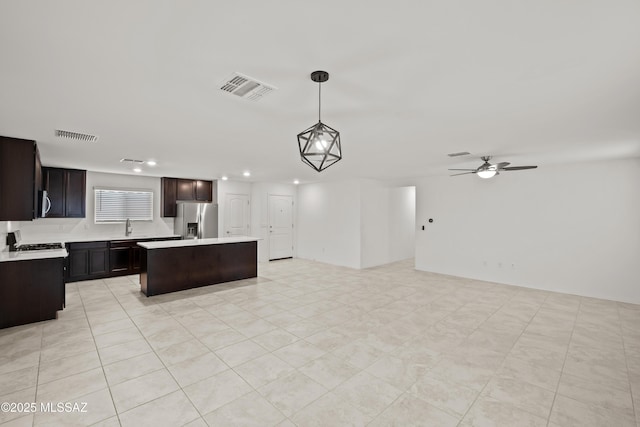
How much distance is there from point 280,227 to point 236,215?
1452mm

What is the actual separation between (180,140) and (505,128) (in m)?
4.05

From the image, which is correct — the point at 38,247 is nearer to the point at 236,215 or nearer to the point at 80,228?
the point at 80,228

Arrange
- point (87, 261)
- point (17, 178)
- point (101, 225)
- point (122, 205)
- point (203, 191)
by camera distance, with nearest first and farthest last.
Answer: point (17, 178) → point (87, 261) → point (101, 225) → point (122, 205) → point (203, 191)

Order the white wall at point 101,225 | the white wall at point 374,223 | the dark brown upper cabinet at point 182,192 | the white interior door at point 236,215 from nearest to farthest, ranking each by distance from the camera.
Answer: the white wall at point 101,225 < the dark brown upper cabinet at point 182,192 < the white wall at point 374,223 < the white interior door at point 236,215

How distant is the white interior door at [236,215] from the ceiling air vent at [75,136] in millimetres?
4412

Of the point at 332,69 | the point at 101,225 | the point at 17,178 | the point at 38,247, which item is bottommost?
the point at 38,247

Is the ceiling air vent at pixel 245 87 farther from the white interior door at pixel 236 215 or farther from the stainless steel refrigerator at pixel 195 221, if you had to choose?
the white interior door at pixel 236 215

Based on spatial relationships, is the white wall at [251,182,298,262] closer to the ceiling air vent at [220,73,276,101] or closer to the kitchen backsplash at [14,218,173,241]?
the kitchen backsplash at [14,218,173,241]

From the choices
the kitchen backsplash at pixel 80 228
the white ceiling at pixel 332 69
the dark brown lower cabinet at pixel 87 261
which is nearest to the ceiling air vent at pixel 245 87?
the white ceiling at pixel 332 69

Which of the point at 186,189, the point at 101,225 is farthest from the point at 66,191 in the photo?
the point at 186,189

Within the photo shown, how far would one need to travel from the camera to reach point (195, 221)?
7.48m

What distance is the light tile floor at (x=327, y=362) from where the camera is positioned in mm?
2158

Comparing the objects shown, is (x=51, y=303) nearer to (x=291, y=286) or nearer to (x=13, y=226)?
(x=13, y=226)

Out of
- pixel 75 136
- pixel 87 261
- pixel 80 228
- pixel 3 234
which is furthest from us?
pixel 80 228
